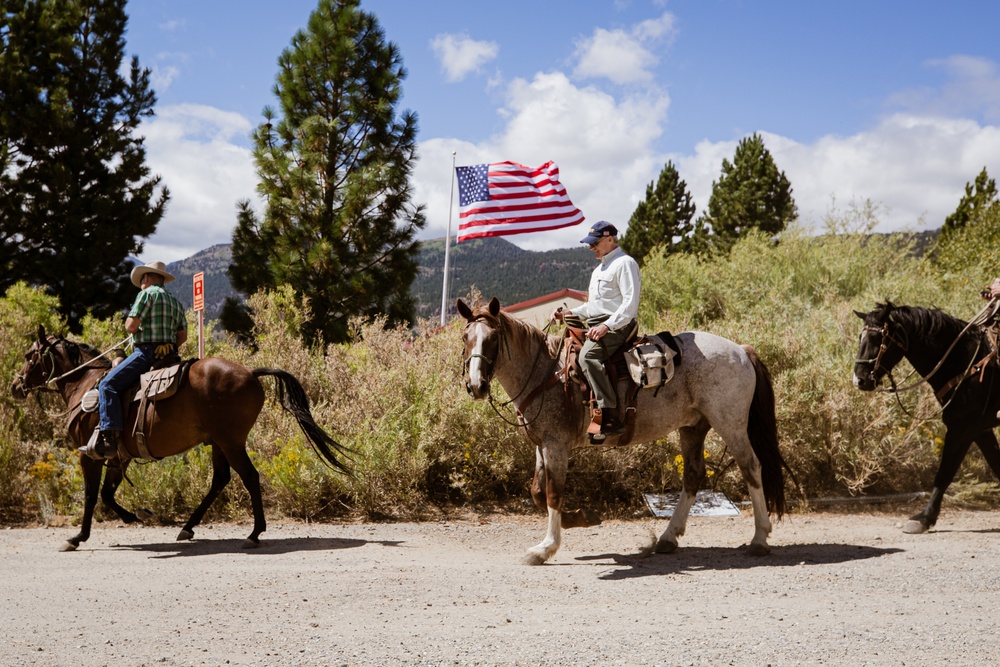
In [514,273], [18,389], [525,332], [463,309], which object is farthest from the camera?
[514,273]

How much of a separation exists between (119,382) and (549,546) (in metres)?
4.44

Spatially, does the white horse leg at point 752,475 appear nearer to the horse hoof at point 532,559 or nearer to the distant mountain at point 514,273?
the horse hoof at point 532,559

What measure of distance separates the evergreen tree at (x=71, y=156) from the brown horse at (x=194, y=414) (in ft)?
44.0

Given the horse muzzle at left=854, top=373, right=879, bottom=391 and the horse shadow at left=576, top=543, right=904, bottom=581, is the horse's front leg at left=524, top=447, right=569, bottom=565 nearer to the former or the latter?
the horse shadow at left=576, top=543, right=904, bottom=581

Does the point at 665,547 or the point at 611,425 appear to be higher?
the point at 611,425

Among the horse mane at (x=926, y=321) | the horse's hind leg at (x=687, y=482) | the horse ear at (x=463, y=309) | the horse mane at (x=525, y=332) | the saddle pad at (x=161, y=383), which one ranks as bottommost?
the horse's hind leg at (x=687, y=482)

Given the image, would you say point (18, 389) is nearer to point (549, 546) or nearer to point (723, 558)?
point (549, 546)

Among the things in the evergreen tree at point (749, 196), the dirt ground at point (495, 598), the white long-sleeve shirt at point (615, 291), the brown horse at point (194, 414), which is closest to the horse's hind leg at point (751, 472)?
the dirt ground at point (495, 598)

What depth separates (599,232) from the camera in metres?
7.76

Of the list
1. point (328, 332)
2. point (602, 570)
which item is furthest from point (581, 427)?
point (328, 332)

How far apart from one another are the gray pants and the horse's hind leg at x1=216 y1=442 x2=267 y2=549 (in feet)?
11.3

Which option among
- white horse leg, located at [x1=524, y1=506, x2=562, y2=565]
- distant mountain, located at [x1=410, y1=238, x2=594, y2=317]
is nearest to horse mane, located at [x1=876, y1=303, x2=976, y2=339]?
white horse leg, located at [x1=524, y1=506, x2=562, y2=565]

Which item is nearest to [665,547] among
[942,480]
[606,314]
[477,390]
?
[606,314]

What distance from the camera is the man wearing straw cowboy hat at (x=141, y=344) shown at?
27.7 feet
